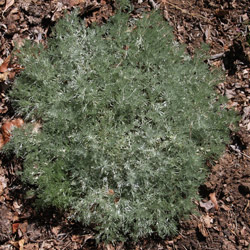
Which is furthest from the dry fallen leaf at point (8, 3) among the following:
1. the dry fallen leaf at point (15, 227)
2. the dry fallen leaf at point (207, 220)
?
the dry fallen leaf at point (207, 220)

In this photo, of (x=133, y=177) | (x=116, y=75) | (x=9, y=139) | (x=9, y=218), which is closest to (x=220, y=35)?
(x=116, y=75)

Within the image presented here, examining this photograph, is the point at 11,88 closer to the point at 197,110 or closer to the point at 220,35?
the point at 197,110

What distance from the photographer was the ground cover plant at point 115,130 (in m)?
3.42

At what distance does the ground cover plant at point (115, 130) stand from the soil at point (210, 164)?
9.5 inches

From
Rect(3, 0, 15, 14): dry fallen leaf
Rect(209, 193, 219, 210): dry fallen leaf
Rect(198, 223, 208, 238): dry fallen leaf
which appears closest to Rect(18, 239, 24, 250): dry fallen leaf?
Rect(198, 223, 208, 238): dry fallen leaf

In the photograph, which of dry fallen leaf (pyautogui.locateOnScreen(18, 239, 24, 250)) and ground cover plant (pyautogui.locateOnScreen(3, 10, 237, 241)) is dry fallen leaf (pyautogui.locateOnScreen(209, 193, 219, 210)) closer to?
ground cover plant (pyautogui.locateOnScreen(3, 10, 237, 241))

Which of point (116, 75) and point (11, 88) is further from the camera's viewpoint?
point (11, 88)

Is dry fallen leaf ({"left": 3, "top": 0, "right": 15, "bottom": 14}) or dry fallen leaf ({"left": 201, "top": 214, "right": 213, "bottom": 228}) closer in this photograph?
dry fallen leaf ({"left": 201, "top": 214, "right": 213, "bottom": 228})

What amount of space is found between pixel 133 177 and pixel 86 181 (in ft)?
1.75

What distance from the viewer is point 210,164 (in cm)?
400

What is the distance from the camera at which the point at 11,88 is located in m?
3.94

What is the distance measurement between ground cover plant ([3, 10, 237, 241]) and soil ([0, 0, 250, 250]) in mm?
241

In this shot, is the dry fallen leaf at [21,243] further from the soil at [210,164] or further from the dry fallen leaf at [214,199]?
the dry fallen leaf at [214,199]

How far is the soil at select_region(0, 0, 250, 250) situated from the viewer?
3.67 meters
